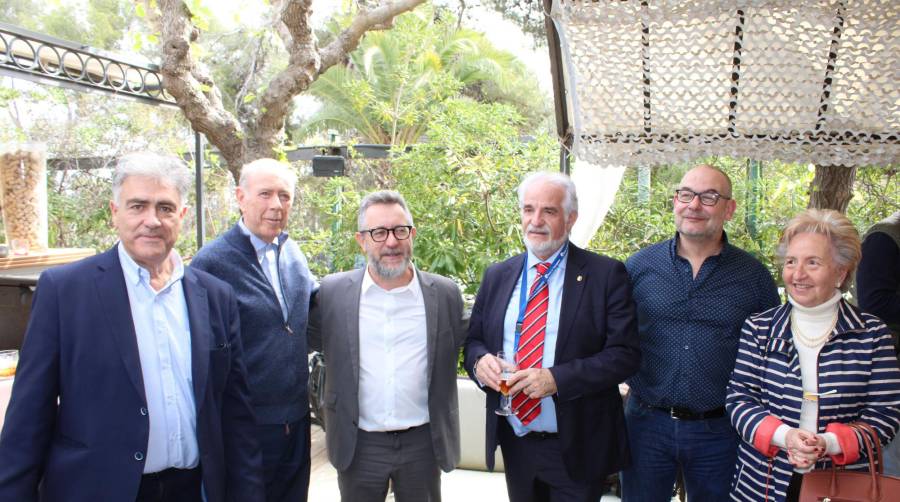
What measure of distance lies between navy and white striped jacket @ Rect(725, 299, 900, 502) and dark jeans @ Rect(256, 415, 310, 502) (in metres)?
1.66

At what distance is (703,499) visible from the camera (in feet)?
8.06

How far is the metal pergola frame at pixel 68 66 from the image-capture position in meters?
2.80

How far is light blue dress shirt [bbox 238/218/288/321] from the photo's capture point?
261 centimetres

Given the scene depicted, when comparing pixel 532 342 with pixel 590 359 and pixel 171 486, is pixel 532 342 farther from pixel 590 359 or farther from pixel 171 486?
pixel 171 486

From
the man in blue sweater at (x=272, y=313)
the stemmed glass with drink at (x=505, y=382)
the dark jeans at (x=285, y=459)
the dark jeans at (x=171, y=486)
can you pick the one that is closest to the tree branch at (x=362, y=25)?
the man in blue sweater at (x=272, y=313)

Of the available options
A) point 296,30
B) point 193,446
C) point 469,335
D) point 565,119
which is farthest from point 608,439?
point 296,30

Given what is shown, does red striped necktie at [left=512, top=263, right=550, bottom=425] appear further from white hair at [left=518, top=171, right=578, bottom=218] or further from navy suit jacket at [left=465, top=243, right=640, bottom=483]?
white hair at [left=518, top=171, right=578, bottom=218]

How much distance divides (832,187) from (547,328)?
1.40m

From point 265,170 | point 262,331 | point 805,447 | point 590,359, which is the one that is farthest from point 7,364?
point 805,447

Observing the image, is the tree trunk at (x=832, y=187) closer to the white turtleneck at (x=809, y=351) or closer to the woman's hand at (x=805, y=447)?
the white turtleneck at (x=809, y=351)

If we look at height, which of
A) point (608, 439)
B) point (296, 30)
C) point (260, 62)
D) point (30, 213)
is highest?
point (260, 62)

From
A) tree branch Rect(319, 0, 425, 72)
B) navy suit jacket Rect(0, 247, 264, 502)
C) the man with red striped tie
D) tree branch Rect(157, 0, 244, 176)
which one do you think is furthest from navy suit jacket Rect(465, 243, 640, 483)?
tree branch Rect(319, 0, 425, 72)

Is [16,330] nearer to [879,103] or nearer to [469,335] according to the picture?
[469,335]

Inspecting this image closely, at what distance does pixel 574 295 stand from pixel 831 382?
2.86 feet
